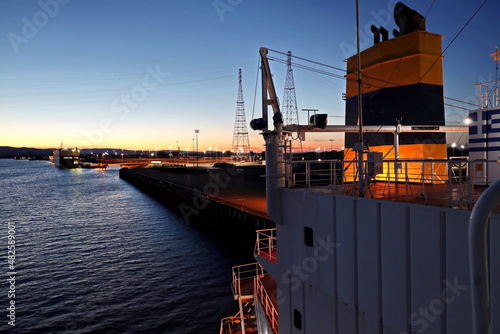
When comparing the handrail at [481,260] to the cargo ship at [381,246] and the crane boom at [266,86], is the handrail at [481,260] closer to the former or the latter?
the cargo ship at [381,246]

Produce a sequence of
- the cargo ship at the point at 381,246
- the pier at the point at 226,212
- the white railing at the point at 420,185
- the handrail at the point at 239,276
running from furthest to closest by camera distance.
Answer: the pier at the point at 226,212, the handrail at the point at 239,276, the white railing at the point at 420,185, the cargo ship at the point at 381,246

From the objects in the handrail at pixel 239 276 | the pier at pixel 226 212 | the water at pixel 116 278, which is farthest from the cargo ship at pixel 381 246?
the pier at pixel 226 212

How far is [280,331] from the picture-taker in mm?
11531

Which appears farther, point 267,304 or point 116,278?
point 116,278

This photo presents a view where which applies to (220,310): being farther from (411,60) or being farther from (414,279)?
(411,60)

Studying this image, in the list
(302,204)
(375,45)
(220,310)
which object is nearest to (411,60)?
(375,45)
